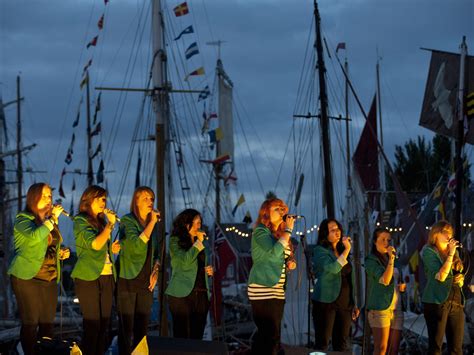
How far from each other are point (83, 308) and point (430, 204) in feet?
56.3

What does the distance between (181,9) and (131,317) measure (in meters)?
13.2

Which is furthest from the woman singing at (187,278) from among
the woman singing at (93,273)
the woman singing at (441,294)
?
the woman singing at (441,294)

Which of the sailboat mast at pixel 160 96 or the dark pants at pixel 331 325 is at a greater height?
the sailboat mast at pixel 160 96

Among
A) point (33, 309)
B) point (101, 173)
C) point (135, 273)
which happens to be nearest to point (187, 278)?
point (135, 273)

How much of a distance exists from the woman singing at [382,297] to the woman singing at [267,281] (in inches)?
69.6

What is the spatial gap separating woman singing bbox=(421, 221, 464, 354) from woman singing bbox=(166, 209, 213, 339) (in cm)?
221

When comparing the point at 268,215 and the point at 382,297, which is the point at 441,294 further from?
the point at 268,215

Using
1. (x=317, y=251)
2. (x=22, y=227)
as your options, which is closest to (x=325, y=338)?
(x=317, y=251)

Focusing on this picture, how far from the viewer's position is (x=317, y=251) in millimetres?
9375

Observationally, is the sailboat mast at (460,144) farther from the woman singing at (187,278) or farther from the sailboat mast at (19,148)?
the sailboat mast at (19,148)

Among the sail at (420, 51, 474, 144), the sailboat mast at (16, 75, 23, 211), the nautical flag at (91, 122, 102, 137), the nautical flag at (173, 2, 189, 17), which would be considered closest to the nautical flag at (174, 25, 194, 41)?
the nautical flag at (173, 2, 189, 17)

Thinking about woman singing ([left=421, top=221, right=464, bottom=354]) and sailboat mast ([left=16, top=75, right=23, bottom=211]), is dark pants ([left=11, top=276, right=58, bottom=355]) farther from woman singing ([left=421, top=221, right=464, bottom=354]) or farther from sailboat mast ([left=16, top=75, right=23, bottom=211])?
sailboat mast ([left=16, top=75, right=23, bottom=211])

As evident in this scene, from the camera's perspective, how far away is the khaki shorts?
972 centimetres

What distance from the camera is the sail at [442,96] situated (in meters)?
14.9
